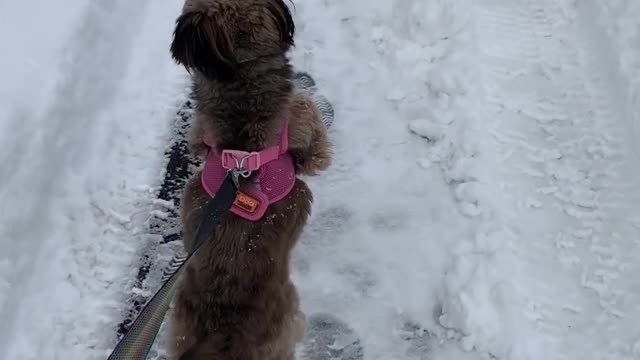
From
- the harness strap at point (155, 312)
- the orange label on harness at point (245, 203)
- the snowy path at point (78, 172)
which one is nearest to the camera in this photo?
the harness strap at point (155, 312)

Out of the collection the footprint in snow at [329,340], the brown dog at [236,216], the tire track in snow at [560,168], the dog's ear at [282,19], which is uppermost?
the dog's ear at [282,19]

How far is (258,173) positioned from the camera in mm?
A: 3225

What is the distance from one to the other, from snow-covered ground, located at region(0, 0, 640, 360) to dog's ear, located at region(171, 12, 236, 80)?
4.72ft

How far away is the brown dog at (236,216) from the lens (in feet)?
9.65

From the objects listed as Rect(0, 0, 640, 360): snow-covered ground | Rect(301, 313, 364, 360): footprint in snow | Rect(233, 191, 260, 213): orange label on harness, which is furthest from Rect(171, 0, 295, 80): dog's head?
Rect(301, 313, 364, 360): footprint in snow

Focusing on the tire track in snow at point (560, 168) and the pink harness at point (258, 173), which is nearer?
the pink harness at point (258, 173)

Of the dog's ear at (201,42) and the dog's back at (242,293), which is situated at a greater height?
the dog's ear at (201,42)

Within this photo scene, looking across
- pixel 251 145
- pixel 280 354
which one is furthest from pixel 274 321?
pixel 251 145

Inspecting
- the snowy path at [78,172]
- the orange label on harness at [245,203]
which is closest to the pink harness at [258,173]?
the orange label on harness at [245,203]

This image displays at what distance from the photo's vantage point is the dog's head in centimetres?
302

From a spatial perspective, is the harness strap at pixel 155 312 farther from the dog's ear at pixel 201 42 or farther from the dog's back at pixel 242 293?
the dog's ear at pixel 201 42

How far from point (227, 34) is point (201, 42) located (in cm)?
13

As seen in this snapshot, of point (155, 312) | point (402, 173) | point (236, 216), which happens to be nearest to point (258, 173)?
point (236, 216)

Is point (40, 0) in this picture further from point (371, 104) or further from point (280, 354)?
point (280, 354)
